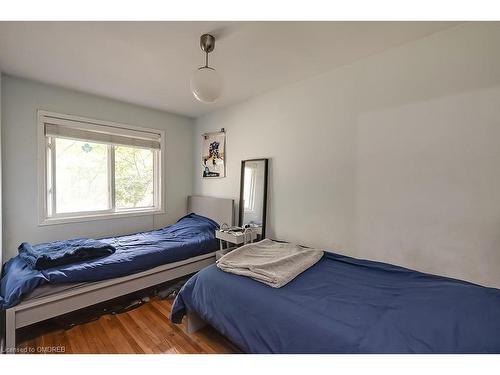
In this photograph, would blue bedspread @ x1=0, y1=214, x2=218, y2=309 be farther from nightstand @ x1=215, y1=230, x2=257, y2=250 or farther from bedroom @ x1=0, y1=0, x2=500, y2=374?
nightstand @ x1=215, y1=230, x2=257, y2=250

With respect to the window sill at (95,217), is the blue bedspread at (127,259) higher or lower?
lower

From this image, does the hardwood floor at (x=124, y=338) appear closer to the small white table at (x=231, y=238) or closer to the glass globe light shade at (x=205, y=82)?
the small white table at (x=231, y=238)

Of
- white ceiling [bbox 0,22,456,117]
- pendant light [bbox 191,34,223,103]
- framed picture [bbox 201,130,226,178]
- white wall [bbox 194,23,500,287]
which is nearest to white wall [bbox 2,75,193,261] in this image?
white ceiling [bbox 0,22,456,117]

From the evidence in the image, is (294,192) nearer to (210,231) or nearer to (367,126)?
(367,126)

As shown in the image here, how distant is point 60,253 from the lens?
6.43ft

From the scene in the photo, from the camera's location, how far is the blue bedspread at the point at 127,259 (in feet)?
5.47

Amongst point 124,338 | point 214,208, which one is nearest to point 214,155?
point 214,208

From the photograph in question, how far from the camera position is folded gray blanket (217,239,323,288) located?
1.58 metres

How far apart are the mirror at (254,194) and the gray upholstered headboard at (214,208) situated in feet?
0.53

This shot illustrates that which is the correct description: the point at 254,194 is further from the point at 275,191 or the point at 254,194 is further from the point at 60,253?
the point at 60,253

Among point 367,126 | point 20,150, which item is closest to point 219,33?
point 367,126

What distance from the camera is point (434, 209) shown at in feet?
5.41

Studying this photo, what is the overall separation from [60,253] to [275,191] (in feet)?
6.84

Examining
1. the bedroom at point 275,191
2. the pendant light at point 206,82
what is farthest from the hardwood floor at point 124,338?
the pendant light at point 206,82
